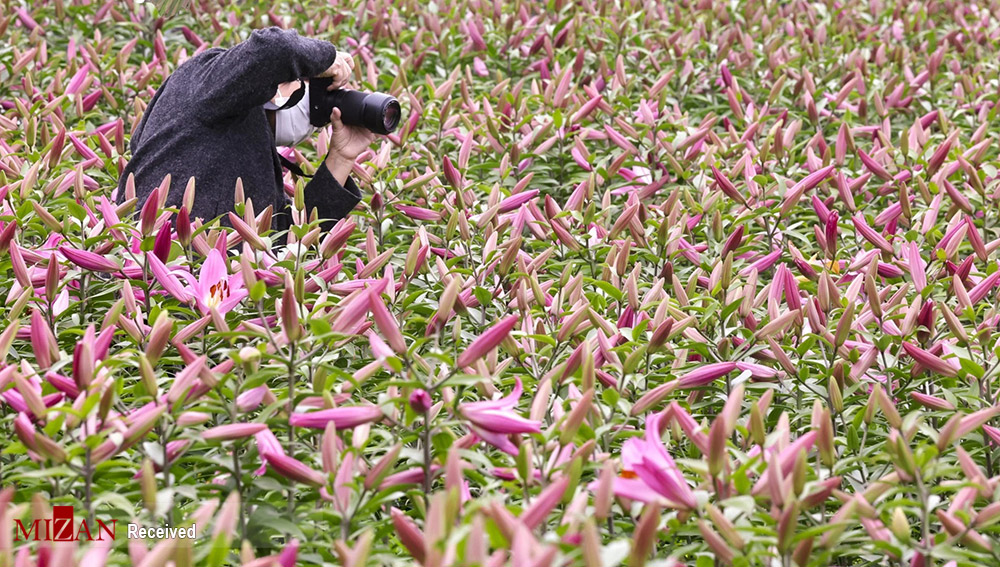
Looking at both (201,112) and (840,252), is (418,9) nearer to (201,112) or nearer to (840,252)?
(201,112)

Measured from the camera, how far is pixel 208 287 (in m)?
1.57

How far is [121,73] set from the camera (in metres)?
3.18

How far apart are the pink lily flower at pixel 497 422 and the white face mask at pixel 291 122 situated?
53.7 inches

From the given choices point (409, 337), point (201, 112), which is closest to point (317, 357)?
point (409, 337)

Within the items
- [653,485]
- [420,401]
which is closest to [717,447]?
[653,485]

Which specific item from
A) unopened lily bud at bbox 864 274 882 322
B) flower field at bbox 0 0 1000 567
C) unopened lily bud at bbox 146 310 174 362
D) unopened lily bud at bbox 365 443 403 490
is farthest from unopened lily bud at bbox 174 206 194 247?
unopened lily bud at bbox 864 274 882 322

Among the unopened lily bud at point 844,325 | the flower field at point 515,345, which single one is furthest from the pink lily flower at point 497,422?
the unopened lily bud at point 844,325

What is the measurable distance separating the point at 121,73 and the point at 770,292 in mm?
2195

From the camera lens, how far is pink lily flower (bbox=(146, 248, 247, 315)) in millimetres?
1554

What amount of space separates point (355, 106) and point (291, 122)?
0.18 metres

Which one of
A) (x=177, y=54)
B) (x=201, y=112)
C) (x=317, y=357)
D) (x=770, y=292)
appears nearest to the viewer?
(x=317, y=357)

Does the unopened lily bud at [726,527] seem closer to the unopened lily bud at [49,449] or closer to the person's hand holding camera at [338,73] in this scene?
the unopened lily bud at [49,449]

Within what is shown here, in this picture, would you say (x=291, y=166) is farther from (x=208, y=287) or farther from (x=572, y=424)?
(x=572, y=424)

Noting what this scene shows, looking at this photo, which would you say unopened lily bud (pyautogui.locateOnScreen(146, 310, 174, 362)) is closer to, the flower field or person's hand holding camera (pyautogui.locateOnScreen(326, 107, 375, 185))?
the flower field
